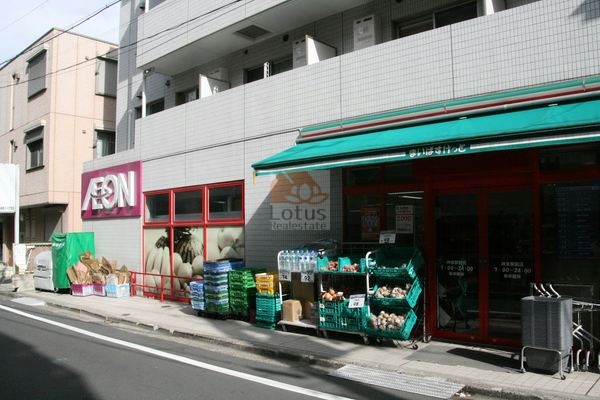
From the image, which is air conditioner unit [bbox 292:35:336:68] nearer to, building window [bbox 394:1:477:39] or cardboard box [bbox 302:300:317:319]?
building window [bbox 394:1:477:39]

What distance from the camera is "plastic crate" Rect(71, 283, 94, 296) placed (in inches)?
634

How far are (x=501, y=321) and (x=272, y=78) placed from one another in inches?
280

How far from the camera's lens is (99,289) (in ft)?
52.7

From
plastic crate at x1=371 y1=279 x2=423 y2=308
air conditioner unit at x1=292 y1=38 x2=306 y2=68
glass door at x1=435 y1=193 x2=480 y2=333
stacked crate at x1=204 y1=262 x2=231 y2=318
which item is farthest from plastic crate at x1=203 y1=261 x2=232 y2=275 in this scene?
air conditioner unit at x1=292 y1=38 x2=306 y2=68

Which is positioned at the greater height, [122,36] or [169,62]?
[122,36]

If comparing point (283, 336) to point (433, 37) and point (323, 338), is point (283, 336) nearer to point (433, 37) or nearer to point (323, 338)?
point (323, 338)

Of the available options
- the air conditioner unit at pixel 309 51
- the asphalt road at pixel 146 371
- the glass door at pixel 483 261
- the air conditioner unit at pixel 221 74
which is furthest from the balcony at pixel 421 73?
the asphalt road at pixel 146 371

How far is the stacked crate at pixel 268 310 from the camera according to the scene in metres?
9.81

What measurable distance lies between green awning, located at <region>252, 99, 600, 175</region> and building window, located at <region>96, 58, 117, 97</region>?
54.8 feet

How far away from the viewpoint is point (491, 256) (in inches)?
320

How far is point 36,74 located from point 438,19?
66.1 feet

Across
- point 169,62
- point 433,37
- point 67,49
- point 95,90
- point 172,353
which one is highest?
point 67,49

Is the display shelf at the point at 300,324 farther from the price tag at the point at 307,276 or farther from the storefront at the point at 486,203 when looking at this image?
the storefront at the point at 486,203

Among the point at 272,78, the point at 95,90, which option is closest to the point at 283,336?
the point at 272,78
